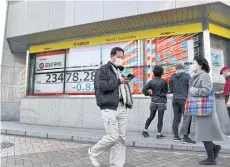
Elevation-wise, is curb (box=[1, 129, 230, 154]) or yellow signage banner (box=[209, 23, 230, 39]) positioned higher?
yellow signage banner (box=[209, 23, 230, 39])

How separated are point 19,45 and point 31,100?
3.02 metres

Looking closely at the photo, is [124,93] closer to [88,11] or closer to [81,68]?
[88,11]

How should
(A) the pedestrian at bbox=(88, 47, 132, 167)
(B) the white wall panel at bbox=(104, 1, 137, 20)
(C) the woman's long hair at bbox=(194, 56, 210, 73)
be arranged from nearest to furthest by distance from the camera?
(A) the pedestrian at bbox=(88, 47, 132, 167), (C) the woman's long hair at bbox=(194, 56, 210, 73), (B) the white wall panel at bbox=(104, 1, 137, 20)

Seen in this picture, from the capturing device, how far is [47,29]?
8.83 m

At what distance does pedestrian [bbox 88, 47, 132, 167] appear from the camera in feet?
10.1

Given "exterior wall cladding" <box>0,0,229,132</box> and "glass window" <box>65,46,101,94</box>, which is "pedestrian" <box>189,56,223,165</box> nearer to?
"exterior wall cladding" <box>0,0,229,132</box>

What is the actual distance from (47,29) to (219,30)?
6.63m

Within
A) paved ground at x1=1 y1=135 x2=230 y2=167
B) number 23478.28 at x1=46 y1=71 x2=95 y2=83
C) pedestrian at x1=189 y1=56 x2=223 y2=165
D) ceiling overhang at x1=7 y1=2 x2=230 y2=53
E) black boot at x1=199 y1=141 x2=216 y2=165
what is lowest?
paved ground at x1=1 y1=135 x2=230 y2=167

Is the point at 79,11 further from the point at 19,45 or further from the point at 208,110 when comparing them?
the point at 208,110

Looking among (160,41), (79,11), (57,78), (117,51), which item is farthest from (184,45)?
(57,78)

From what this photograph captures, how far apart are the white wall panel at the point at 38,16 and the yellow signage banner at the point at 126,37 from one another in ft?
3.24

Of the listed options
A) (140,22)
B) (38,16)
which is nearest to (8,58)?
(38,16)

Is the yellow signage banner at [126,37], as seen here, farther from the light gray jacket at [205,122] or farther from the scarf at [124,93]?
the scarf at [124,93]

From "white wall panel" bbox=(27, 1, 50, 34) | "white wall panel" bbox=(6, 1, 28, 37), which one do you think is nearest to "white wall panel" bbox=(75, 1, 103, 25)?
"white wall panel" bbox=(27, 1, 50, 34)
